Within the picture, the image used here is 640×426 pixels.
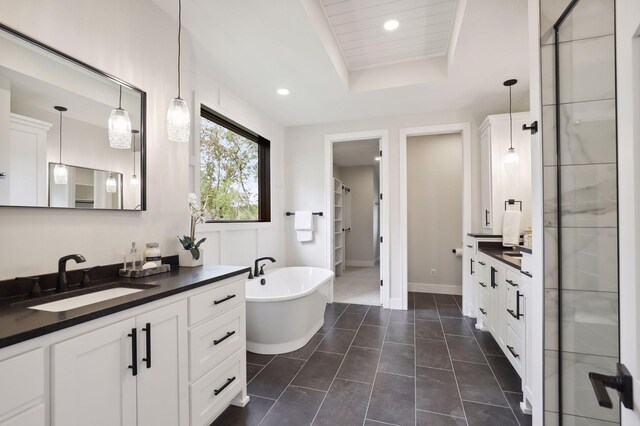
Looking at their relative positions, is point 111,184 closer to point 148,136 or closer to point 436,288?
point 148,136

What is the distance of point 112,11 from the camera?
157 cm

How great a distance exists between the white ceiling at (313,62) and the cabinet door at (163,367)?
6.23ft

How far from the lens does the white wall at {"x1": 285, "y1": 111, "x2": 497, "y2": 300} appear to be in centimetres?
360

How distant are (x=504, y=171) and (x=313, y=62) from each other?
230 cm

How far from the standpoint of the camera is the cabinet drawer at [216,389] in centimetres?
143

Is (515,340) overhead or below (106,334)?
below

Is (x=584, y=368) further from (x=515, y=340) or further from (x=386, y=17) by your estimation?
(x=386, y=17)

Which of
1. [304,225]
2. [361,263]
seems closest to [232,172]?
[304,225]

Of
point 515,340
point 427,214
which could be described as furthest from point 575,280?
point 427,214

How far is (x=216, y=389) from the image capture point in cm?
158

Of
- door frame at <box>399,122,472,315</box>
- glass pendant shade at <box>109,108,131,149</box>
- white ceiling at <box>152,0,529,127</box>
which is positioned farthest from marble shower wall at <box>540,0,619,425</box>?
door frame at <box>399,122,472,315</box>

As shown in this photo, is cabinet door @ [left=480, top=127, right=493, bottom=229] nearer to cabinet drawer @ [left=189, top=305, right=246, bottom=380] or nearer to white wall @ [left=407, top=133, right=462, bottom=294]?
white wall @ [left=407, top=133, right=462, bottom=294]

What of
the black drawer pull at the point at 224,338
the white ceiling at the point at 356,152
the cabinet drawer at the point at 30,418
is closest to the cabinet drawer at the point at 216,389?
the black drawer pull at the point at 224,338

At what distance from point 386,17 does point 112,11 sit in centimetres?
186
